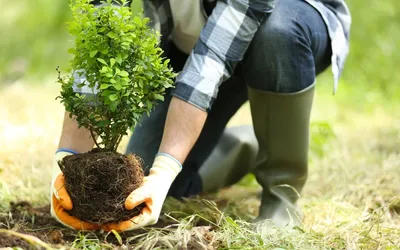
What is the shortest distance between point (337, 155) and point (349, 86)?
173cm

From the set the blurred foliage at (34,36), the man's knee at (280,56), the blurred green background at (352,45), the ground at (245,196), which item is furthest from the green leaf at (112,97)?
the blurred foliage at (34,36)

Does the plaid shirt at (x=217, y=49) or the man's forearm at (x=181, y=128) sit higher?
the plaid shirt at (x=217, y=49)

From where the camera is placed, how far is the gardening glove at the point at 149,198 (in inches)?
68.1

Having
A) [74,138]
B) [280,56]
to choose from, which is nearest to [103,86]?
[74,138]

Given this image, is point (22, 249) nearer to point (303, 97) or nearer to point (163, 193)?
point (163, 193)

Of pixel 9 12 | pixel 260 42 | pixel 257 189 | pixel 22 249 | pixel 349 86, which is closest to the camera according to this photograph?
pixel 22 249

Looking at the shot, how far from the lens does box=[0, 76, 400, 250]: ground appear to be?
1781 mm

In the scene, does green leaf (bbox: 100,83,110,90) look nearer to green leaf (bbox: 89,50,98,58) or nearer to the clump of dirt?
green leaf (bbox: 89,50,98,58)

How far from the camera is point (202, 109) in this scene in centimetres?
192

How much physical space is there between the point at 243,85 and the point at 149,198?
0.84 m

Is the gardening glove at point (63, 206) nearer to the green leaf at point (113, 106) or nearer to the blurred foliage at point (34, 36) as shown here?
the green leaf at point (113, 106)

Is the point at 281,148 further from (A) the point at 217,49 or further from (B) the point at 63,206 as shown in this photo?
(B) the point at 63,206

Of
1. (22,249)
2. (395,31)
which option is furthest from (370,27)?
(22,249)

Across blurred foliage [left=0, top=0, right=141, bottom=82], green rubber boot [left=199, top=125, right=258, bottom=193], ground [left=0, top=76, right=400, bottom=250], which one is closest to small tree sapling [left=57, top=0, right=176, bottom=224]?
ground [left=0, top=76, right=400, bottom=250]
